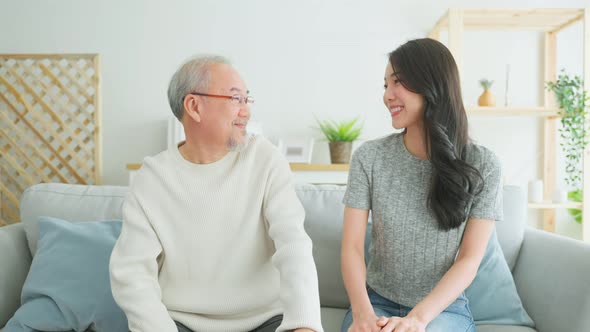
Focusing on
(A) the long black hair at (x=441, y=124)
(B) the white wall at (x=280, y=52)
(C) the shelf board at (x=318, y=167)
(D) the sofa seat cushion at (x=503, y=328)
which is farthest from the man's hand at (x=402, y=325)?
(B) the white wall at (x=280, y=52)

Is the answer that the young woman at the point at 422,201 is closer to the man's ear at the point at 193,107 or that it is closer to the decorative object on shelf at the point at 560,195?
the man's ear at the point at 193,107

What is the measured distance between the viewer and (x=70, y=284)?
153cm

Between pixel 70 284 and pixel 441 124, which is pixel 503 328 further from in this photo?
pixel 70 284

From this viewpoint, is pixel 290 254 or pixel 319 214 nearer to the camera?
pixel 290 254

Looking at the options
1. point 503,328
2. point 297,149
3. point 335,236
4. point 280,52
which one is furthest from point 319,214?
point 280,52

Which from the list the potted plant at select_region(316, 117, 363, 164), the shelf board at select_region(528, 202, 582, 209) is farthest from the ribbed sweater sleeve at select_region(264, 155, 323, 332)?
the shelf board at select_region(528, 202, 582, 209)

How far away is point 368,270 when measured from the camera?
1520mm

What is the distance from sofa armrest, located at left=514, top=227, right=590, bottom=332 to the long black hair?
0.34 meters

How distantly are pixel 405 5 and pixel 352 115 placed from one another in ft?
2.57

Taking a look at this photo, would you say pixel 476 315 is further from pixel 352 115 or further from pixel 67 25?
pixel 67 25

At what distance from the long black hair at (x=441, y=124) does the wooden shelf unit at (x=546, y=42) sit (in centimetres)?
161

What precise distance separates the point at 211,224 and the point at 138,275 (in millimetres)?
207

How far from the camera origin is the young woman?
4.45 ft

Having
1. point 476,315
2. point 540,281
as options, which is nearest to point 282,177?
point 476,315
